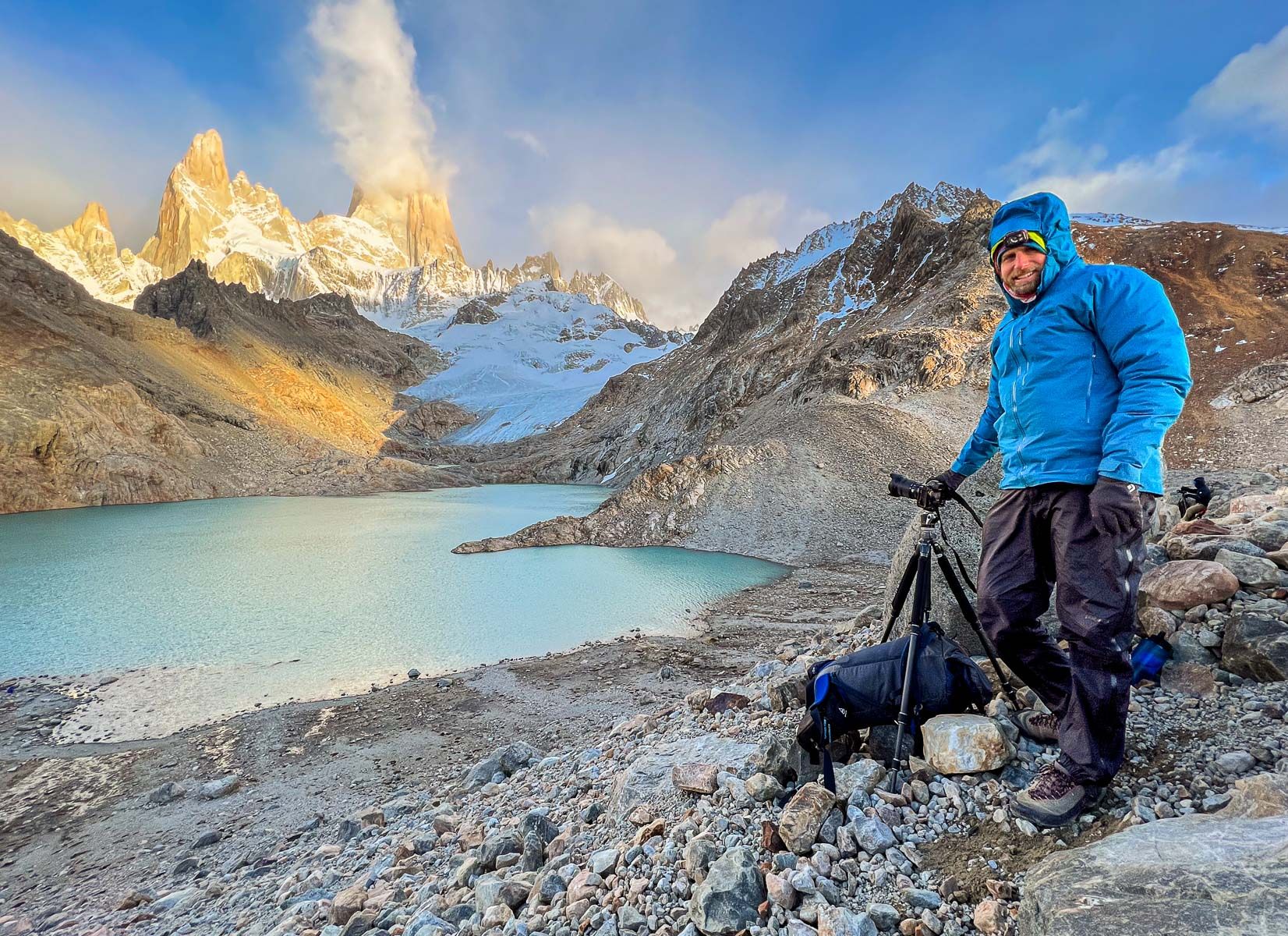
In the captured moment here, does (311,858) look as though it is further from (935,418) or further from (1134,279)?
(935,418)

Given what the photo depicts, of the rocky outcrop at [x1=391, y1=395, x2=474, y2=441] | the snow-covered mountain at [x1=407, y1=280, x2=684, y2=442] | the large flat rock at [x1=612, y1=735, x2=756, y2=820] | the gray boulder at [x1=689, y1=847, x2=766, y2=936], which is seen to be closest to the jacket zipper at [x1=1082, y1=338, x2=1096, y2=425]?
the gray boulder at [x1=689, y1=847, x2=766, y2=936]

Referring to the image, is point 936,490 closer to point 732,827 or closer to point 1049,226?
point 1049,226

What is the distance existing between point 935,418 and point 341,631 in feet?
85.4

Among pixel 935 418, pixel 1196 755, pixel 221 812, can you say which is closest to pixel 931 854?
pixel 1196 755

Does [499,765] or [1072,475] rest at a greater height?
[1072,475]

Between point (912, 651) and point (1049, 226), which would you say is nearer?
point (1049, 226)

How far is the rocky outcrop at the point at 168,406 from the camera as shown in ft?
131

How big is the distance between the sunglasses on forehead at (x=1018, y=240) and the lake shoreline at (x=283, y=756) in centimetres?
612

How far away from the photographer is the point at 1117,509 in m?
2.22

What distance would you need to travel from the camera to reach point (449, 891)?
3.27 meters

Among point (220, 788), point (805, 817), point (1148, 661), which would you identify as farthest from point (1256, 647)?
point (220, 788)

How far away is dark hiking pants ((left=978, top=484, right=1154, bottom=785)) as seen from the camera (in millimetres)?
2213

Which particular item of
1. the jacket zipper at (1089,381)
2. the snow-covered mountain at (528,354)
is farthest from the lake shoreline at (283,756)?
the snow-covered mountain at (528,354)

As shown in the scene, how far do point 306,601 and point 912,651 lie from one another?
55.3ft
